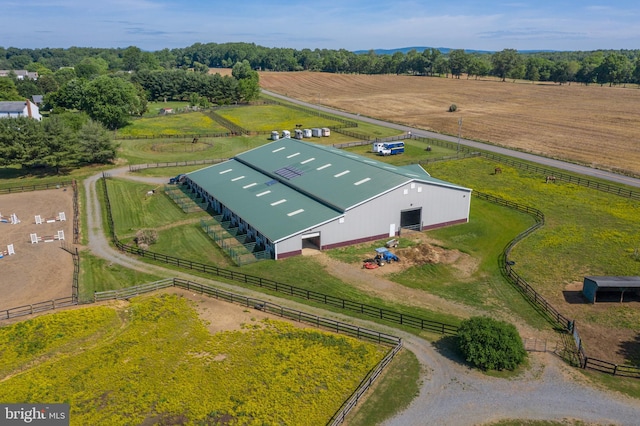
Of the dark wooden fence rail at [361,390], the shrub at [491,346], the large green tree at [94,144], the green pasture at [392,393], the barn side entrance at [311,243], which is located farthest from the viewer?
the large green tree at [94,144]

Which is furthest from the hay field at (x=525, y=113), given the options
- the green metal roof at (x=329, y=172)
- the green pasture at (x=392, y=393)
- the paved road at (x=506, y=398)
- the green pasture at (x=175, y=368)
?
the green pasture at (x=175, y=368)

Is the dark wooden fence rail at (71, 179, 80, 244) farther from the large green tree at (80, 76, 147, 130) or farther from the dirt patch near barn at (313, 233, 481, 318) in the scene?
the large green tree at (80, 76, 147, 130)

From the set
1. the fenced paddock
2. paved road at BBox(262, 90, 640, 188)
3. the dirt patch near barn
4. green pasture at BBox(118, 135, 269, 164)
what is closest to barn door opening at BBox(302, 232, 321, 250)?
the dirt patch near barn

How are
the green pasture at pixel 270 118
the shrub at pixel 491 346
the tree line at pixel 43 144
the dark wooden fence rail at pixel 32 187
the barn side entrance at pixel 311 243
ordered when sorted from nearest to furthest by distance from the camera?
the shrub at pixel 491 346
the barn side entrance at pixel 311 243
the dark wooden fence rail at pixel 32 187
the tree line at pixel 43 144
the green pasture at pixel 270 118

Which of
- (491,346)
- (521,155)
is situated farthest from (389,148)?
(491,346)

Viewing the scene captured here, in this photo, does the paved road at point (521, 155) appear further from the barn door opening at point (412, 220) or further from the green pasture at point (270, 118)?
the barn door opening at point (412, 220)

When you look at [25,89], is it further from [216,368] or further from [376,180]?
[216,368]

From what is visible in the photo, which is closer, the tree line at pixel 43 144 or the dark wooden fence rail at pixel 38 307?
the dark wooden fence rail at pixel 38 307
